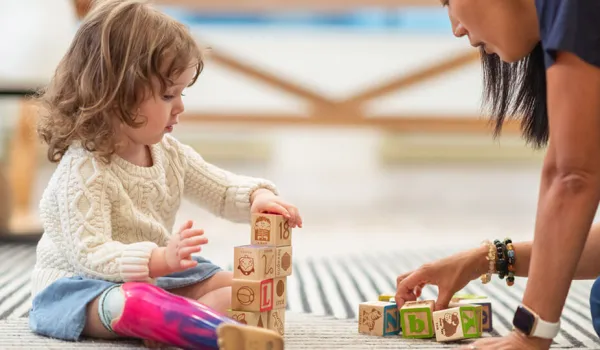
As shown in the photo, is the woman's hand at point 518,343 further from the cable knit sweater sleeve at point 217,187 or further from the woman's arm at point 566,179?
the cable knit sweater sleeve at point 217,187

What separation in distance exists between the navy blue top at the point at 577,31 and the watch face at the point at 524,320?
0.25 metres

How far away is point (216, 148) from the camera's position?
4.27 meters

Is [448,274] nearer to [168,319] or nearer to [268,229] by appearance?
[268,229]

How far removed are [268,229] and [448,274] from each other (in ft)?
0.84

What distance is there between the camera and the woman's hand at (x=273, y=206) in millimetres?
1031

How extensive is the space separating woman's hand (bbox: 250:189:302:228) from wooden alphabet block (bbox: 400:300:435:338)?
0.18 m

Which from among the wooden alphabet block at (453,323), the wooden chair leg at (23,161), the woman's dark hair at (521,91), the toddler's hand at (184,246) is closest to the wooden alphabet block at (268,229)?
the toddler's hand at (184,246)

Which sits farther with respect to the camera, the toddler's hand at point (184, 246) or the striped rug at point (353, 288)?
the striped rug at point (353, 288)

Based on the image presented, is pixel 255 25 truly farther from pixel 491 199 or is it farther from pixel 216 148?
pixel 491 199

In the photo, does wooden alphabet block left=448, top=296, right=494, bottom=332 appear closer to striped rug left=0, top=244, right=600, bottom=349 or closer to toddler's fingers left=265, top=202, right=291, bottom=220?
striped rug left=0, top=244, right=600, bottom=349

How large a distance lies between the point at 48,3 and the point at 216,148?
194 centimetres

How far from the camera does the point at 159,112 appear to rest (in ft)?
3.39

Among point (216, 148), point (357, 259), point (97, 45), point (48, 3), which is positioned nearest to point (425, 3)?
point (357, 259)

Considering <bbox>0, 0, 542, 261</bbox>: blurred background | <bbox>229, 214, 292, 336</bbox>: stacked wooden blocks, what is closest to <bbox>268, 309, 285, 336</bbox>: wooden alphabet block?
<bbox>229, 214, 292, 336</bbox>: stacked wooden blocks
